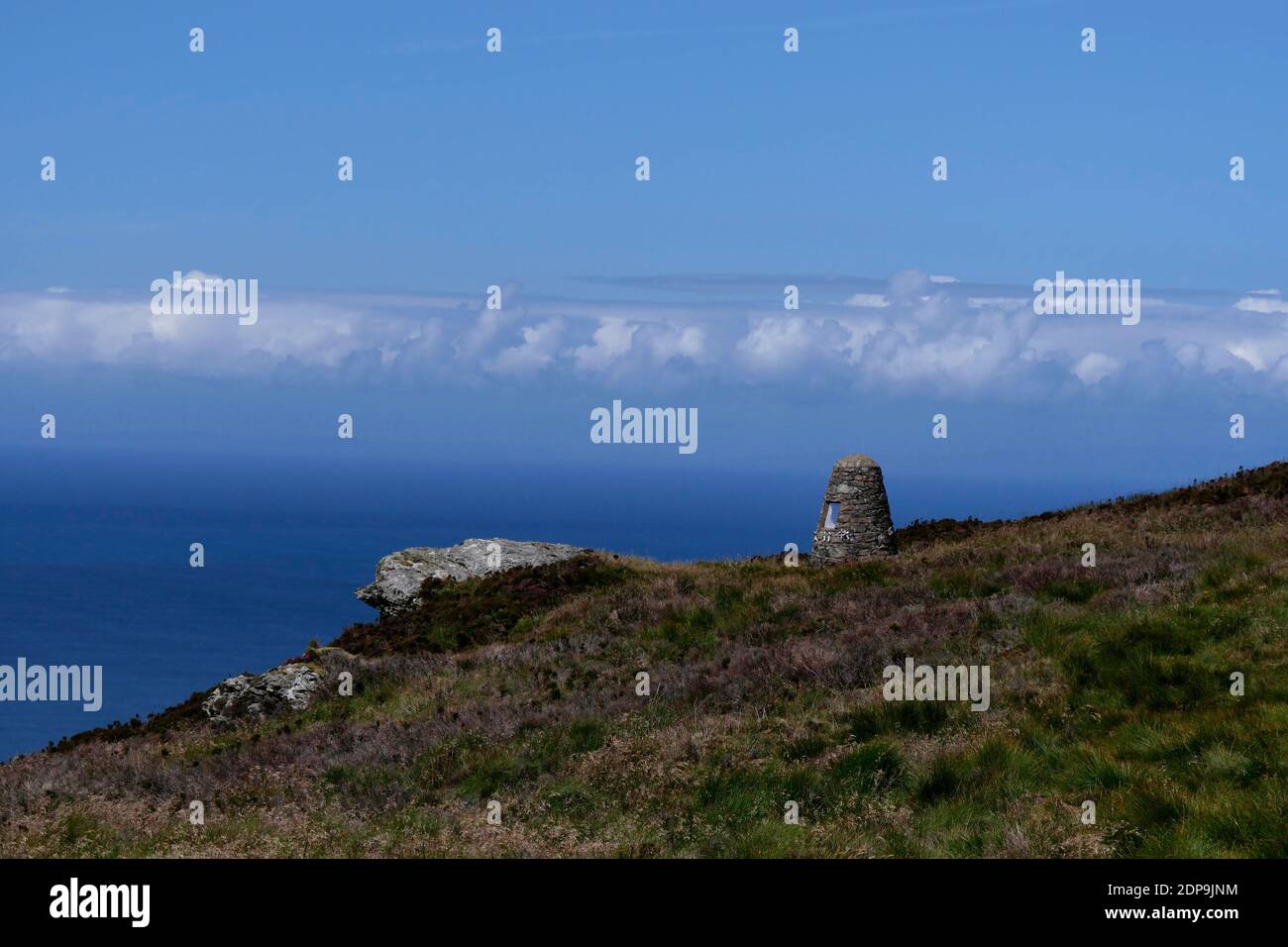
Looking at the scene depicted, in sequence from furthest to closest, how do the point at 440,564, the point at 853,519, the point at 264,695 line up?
the point at 440,564 < the point at 853,519 < the point at 264,695

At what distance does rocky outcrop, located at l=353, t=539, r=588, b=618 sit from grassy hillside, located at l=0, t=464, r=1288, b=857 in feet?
23.8

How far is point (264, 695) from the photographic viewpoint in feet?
72.3

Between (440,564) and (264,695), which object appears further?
(440,564)

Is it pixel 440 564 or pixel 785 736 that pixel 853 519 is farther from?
pixel 785 736

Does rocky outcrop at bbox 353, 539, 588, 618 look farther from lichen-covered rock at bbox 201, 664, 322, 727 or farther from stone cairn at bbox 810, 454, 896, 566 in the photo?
lichen-covered rock at bbox 201, 664, 322, 727

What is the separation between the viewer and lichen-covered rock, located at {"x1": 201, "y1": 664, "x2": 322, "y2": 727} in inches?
853

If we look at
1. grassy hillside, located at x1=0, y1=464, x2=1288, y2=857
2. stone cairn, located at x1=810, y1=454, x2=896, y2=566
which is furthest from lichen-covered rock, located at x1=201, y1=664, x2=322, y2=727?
stone cairn, located at x1=810, y1=454, x2=896, y2=566

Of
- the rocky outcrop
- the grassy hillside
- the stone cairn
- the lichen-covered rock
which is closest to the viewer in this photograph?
the grassy hillside

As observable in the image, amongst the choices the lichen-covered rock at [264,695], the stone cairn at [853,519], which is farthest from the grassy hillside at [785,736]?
the stone cairn at [853,519]

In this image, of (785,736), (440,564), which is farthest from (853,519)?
(785,736)

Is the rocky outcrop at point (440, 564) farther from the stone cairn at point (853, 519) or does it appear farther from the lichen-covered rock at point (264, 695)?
the lichen-covered rock at point (264, 695)

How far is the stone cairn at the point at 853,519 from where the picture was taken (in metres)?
28.6

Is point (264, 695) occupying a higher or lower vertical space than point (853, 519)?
lower

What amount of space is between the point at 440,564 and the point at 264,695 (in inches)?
502
